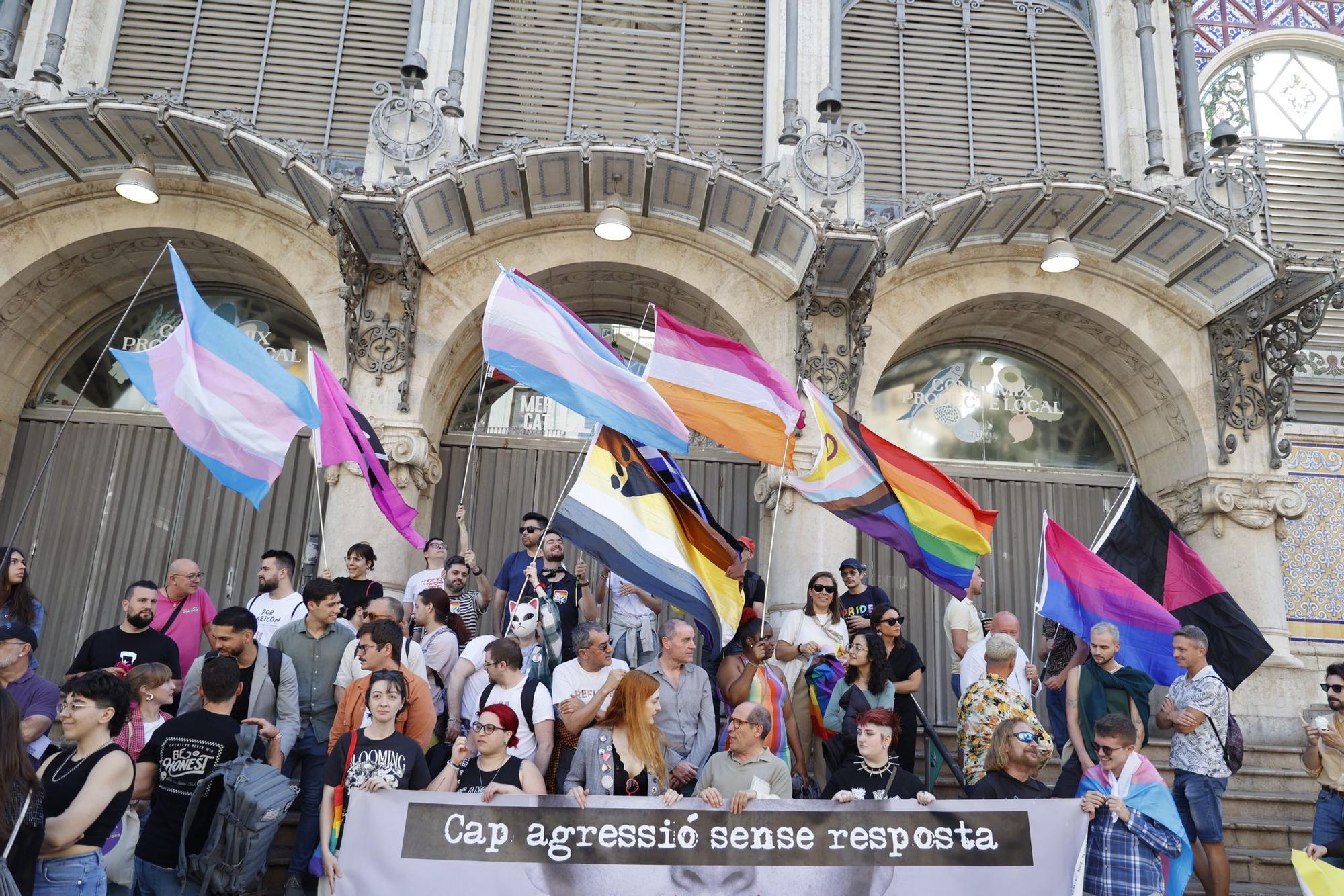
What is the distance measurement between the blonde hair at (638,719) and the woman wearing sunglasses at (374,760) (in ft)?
3.57

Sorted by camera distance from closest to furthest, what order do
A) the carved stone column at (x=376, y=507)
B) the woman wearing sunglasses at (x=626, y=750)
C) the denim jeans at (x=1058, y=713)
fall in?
the woman wearing sunglasses at (x=626, y=750) < the denim jeans at (x=1058, y=713) < the carved stone column at (x=376, y=507)

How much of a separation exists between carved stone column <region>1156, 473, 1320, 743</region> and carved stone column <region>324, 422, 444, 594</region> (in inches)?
319

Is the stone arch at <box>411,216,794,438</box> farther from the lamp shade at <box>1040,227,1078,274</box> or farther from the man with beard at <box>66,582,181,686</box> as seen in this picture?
the man with beard at <box>66,582,181,686</box>

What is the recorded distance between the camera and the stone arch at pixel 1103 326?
37.3ft

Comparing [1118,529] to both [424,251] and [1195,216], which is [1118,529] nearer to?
[1195,216]

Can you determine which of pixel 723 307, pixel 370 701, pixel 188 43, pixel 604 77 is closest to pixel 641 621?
pixel 370 701

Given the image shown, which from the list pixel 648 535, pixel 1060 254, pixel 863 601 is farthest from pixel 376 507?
pixel 1060 254

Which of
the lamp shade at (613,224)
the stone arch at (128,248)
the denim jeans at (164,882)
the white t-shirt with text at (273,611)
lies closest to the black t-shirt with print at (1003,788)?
the denim jeans at (164,882)

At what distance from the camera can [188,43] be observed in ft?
38.5

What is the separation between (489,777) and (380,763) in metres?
0.58

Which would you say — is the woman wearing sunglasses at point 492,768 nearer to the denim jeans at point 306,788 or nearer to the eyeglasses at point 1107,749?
the denim jeans at point 306,788

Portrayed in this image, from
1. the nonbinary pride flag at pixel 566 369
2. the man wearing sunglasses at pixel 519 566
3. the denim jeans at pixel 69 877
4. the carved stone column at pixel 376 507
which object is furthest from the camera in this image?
the carved stone column at pixel 376 507

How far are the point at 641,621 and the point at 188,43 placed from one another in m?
8.47

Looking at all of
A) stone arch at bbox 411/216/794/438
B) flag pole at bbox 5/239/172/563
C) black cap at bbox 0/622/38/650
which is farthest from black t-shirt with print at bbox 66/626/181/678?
stone arch at bbox 411/216/794/438
